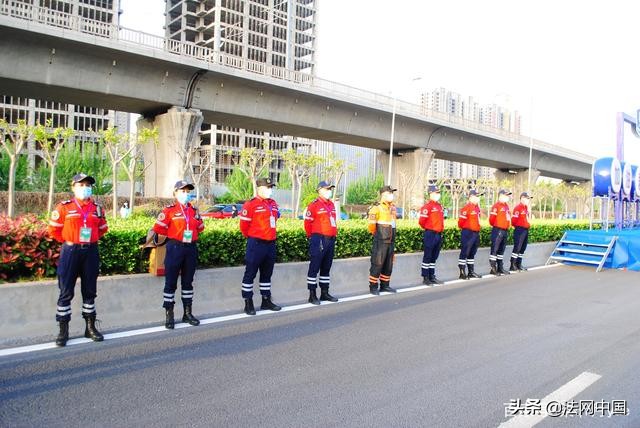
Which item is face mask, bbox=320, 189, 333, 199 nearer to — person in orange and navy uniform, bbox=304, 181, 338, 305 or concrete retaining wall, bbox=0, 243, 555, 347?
person in orange and navy uniform, bbox=304, 181, 338, 305

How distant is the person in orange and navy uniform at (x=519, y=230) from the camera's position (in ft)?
41.0

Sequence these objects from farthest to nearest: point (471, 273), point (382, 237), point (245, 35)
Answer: point (245, 35) → point (471, 273) → point (382, 237)

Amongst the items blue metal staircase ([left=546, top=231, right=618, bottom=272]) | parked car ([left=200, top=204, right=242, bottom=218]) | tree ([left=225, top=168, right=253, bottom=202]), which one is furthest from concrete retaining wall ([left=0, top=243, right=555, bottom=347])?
tree ([left=225, top=168, right=253, bottom=202])

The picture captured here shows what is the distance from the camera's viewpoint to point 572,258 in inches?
555

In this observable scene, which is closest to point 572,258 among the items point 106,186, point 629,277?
point 629,277

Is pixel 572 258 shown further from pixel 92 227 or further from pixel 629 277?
pixel 92 227

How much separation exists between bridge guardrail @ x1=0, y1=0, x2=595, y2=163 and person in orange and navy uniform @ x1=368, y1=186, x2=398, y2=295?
17.8 metres

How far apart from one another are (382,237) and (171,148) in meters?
20.9

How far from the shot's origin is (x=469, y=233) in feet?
37.0

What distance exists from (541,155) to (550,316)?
47228mm

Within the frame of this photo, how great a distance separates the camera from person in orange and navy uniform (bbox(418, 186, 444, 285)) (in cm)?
1015

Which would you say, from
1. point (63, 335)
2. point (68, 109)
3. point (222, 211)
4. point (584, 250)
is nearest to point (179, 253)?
point (63, 335)

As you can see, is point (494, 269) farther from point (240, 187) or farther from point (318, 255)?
point (240, 187)

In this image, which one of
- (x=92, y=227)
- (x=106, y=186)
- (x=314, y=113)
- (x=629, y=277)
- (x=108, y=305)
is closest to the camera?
(x=92, y=227)
